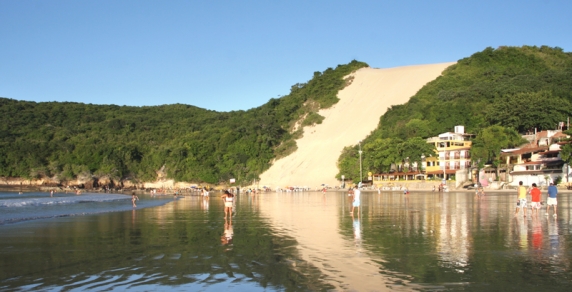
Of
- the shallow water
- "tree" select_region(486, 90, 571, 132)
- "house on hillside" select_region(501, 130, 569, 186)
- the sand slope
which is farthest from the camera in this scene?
the sand slope

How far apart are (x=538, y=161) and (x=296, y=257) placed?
48962 millimetres

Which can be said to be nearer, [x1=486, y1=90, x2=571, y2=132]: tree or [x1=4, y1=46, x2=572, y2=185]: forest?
[x1=486, y1=90, x2=571, y2=132]: tree

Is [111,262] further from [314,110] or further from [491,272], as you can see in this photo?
[314,110]

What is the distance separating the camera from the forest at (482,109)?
60.4 meters

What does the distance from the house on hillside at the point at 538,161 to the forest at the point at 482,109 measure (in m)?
1.83

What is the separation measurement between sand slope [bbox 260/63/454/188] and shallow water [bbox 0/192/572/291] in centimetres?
5282

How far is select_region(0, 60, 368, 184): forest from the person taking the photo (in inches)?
3447

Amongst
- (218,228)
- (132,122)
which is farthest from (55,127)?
(218,228)

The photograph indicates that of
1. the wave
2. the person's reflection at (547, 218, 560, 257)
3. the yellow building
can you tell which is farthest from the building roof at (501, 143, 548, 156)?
the person's reflection at (547, 218, 560, 257)

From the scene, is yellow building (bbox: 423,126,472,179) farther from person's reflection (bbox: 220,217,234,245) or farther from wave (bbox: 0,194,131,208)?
person's reflection (bbox: 220,217,234,245)

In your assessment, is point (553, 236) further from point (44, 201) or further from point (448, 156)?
point (448, 156)

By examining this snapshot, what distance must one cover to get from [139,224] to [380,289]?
40.8ft

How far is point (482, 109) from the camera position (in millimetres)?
72250

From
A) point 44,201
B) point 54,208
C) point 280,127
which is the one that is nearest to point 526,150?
point 54,208
